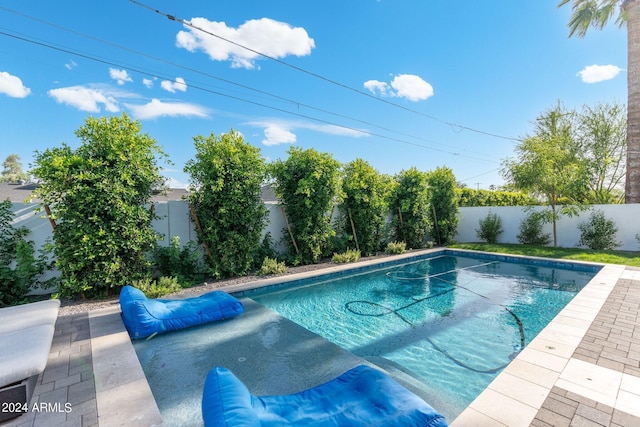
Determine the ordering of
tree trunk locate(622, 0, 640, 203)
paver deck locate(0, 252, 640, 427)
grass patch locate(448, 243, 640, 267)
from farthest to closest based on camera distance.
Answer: tree trunk locate(622, 0, 640, 203) → grass patch locate(448, 243, 640, 267) → paver deck locate(0, 252, 640, 427)

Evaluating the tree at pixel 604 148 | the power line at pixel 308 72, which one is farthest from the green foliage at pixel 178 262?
the tree at pixel 604 148

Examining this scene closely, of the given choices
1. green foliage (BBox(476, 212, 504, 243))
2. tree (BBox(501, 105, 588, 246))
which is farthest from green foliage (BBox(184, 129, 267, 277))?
green foliage (BBox(476, 212, 504, 243))

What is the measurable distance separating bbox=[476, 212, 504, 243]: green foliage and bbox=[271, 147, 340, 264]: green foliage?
797 centimetres

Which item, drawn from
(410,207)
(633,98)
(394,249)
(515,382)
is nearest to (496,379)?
(515,382)

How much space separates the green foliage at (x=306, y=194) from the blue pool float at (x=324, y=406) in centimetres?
597

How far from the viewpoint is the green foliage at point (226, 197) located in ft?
21.1

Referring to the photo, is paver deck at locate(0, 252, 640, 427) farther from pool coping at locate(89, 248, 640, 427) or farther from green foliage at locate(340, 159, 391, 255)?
green foliage at locate(340, 159, 391, 255)

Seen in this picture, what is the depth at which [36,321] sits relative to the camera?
116 inches

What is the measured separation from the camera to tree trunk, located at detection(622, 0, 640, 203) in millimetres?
9797

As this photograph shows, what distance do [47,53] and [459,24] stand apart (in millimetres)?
11870

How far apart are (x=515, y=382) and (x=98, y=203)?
6.40m

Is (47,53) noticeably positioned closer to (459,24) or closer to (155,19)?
(155,19)

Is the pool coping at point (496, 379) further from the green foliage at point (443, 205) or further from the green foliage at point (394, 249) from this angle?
the green foliage at point (443, 205)

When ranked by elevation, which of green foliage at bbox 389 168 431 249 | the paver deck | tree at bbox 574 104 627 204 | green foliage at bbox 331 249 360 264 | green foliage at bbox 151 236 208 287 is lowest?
the paver deck
